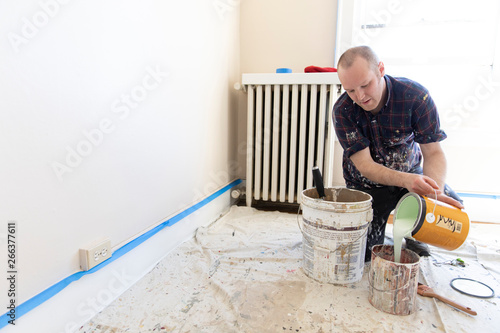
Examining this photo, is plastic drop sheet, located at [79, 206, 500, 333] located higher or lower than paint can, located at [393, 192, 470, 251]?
lower

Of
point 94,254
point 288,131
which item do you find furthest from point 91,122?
point 288,131

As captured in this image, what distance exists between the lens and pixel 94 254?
89 cm

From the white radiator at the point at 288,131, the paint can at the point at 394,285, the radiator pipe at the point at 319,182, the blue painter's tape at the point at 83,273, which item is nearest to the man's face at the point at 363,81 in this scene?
the radiator pipe at the point at 319,182

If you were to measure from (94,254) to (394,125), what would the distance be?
1.14 metres

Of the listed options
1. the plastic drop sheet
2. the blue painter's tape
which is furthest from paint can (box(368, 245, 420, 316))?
the blue painter's tape

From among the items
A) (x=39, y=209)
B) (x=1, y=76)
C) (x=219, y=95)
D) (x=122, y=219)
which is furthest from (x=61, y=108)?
(x=219, y=95)

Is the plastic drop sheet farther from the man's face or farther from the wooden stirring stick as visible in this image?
the man's face

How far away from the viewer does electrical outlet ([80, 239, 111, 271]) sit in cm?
86

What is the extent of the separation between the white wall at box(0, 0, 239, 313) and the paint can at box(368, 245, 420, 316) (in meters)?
0.83

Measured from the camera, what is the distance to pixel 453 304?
3.10ft

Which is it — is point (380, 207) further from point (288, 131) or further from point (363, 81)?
point (288, 131)

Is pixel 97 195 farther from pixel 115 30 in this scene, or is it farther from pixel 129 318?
pixel 115 30

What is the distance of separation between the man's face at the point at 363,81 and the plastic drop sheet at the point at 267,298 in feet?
2.15

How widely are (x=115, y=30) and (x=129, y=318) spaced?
86 centimetres
